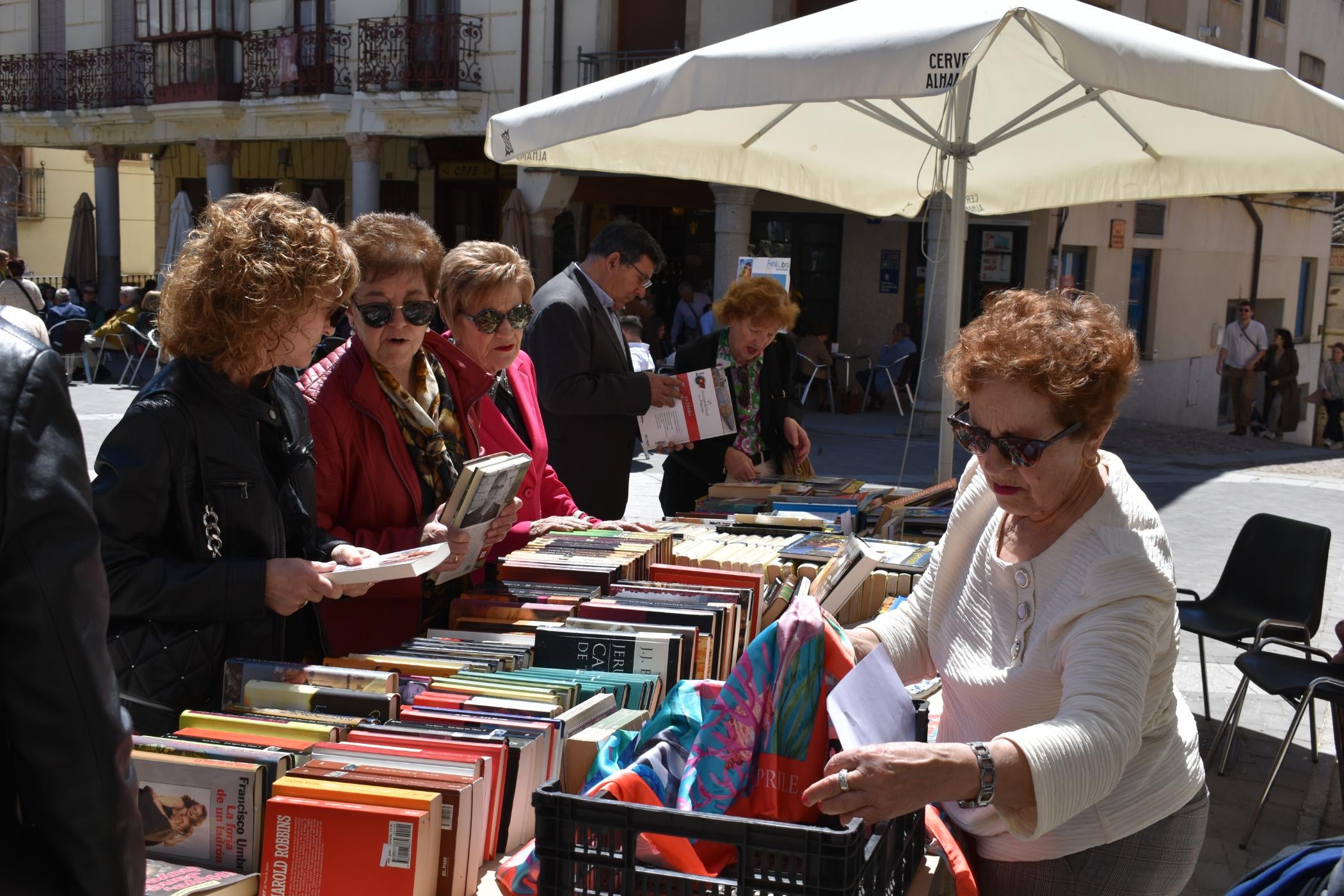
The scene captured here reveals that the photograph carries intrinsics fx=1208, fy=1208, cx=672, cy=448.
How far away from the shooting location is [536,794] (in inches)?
67.9

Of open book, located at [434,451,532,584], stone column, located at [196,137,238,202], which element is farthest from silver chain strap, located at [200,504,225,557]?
stone column, located at [196,137,238,202]

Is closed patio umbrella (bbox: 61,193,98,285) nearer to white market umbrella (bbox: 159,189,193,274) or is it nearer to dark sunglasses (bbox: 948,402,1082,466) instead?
white market umbrella (bbox: 159,189,193,274)

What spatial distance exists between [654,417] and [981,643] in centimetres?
283

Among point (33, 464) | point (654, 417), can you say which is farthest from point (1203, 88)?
point (33, 464)

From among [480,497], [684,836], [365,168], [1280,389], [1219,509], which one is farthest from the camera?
[365,168]

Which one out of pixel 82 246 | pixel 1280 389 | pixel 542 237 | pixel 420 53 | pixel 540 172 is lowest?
pixel 1280 389

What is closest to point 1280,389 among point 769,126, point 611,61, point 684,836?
point 611,61

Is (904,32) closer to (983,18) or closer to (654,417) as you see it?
(983,18)

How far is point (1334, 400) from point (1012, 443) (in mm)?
20897

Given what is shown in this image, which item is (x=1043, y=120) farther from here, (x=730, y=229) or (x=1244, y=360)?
(x=1244, y=360)

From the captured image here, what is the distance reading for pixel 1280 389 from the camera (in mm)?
20062

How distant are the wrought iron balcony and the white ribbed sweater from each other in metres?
27.8

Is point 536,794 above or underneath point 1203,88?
underneath

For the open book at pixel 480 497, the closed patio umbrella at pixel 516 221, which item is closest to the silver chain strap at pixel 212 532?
the open book at pixel 480 497
